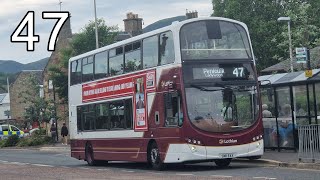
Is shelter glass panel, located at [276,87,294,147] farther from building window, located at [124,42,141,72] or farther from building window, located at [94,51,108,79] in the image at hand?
building window, located at [94,51,108,79]

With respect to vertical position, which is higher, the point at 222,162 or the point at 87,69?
the point at 87,69

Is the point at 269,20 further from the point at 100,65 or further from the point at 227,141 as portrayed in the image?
the point at 227,141

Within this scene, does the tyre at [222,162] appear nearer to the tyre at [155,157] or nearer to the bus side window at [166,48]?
the tyre at [155,157]

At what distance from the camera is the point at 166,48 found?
73.6 ft

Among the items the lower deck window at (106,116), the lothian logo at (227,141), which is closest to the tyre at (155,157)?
the lower deck window at (106,116)

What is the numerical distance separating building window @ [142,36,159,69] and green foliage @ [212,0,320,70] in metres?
45.5

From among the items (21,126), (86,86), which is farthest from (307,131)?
(21,126)

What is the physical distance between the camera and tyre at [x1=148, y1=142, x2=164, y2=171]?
75.3 ft

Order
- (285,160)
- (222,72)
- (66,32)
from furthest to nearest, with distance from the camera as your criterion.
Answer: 1. (66,32)
2. (285,160)
3. (222,72)

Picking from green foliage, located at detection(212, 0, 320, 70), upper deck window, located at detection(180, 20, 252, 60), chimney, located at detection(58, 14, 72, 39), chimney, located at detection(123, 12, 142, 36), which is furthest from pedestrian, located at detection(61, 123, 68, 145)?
upper deck window, located at detection(180, 20, 252, 60)

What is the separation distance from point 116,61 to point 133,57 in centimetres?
147

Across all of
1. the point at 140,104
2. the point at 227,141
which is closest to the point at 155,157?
the point at 140,104

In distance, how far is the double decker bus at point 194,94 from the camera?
70.6ft

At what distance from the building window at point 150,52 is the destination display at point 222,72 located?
1.79 meters
